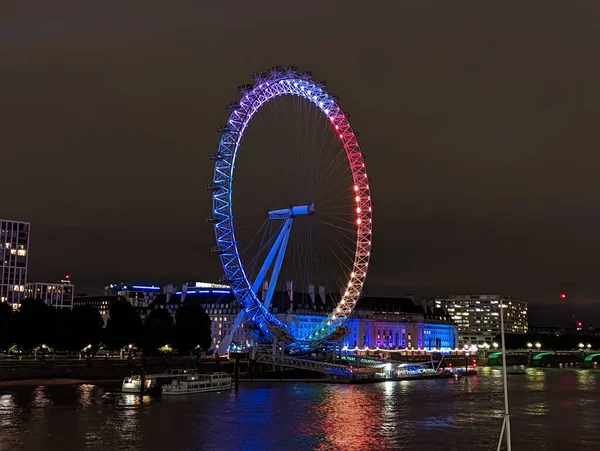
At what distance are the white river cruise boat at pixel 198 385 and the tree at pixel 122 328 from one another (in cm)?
2196

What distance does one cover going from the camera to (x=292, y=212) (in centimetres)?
7175

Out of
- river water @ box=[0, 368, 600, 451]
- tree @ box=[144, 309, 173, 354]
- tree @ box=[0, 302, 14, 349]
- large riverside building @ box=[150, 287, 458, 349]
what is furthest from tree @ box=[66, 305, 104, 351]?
large riverside building @ box=[150, 287, 458, 349]

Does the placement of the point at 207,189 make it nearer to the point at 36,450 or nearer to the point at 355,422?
the point at 355,422

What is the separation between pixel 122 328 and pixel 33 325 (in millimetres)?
11516

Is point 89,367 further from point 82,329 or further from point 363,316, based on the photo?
point 363,316

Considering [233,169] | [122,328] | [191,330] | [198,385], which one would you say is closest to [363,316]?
[191,330]

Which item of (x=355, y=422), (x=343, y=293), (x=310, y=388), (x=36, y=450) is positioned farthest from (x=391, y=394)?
(x=36, y=450)

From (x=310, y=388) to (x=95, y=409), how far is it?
28502 mm

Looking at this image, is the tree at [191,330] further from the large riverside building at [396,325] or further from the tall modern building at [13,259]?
the tall modern building at [13,259]

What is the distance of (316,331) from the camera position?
8450 centimetres

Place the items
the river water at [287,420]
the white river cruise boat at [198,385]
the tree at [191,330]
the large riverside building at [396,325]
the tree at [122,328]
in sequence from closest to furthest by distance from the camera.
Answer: the river water at [287,420] → the white river cruise boat at [198,385] → the tree at [122,328] → the tree at [191,330] → the large riverside building at [396,325]

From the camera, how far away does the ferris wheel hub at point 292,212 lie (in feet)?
229

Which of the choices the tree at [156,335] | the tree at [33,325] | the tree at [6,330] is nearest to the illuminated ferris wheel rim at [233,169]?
the tree at [156,335]

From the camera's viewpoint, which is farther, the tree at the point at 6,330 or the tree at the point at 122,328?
the tree at the point at 122,328
